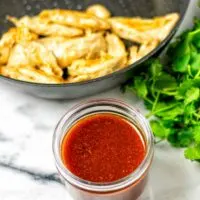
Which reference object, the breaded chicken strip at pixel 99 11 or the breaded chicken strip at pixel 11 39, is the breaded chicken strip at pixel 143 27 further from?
the breaded chicken strip at pixel 11 39

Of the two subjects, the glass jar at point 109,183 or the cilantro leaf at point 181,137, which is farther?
the cilantro leaf at point 181,137

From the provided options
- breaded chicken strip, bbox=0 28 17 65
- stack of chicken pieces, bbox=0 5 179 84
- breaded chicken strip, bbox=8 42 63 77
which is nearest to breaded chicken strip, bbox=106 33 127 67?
stack of chicken pieces, bbox=0 5 179 84

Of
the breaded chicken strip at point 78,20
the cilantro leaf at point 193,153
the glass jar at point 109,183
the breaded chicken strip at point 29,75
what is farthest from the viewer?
the breaded chicken strip at point 78,20

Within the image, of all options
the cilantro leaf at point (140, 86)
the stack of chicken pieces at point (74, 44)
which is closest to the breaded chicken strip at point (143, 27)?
the stack of chicken pieces at point (74, 44)

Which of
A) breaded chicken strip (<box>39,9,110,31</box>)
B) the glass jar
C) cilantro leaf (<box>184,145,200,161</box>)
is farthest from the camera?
breaded chicken strip (<box>39,9,110,31</box>)

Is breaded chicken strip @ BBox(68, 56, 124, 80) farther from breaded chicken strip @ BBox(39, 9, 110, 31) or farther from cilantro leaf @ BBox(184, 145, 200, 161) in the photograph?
cilantro leaf @ BBox(184, 145, 200, 161)

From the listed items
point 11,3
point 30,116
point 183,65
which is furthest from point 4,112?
point 183,65
